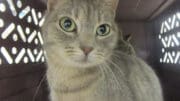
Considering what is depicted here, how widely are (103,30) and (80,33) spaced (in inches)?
3.6

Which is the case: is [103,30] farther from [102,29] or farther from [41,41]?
[41,41]

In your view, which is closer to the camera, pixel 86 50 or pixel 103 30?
pixel 86 50

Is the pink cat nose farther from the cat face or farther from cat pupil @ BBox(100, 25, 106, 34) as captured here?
cat pupil @ BBox(100, 25, 106, 34)

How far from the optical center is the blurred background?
1160 millimetres

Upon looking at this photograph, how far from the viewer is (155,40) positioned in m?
1.77

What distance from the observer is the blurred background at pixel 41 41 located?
116cm

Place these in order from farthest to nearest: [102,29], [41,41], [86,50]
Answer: [41,41]
[102,29]
[86,50]

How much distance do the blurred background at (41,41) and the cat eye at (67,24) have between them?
10.3 inches

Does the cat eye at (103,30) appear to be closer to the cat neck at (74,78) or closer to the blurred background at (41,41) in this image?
the cat neck at (74,78)

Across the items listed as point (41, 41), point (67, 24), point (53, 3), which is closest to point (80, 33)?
point (67, 24)

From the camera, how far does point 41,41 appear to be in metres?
1.37

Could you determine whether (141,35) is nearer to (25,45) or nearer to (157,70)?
(157,70)

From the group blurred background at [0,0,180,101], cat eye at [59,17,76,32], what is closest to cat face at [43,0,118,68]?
cat eye at [59,17,76,32]

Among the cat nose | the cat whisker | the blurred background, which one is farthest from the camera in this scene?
the blurred background
